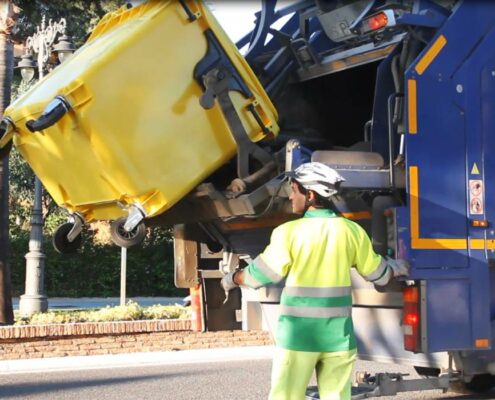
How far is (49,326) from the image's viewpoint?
11273 mm

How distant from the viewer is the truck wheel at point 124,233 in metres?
5.91

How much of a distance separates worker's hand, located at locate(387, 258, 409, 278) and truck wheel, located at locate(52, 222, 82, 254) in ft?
7.55

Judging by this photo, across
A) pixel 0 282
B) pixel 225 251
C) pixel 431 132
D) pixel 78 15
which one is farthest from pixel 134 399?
pixel 78 15

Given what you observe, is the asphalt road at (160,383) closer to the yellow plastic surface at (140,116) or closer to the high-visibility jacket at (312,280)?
the yellow plastic surface at (140,116)

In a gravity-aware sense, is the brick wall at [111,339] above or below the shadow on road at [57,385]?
above

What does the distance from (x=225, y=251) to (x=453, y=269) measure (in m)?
2.04

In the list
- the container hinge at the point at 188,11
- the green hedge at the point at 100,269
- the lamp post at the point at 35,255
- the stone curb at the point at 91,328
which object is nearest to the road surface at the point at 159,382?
the stone curb at the point at 91,328

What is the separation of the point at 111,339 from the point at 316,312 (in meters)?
7.45

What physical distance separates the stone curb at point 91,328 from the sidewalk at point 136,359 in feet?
2.66

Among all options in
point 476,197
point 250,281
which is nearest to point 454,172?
point 476,197

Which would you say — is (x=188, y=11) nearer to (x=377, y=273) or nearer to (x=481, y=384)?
(x=377, y=273)

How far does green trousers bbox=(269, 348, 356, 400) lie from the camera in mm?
4246

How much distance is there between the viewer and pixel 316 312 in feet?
14.0

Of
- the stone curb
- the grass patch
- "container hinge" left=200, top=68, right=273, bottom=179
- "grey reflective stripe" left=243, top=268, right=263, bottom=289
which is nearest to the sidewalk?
the stone curb
